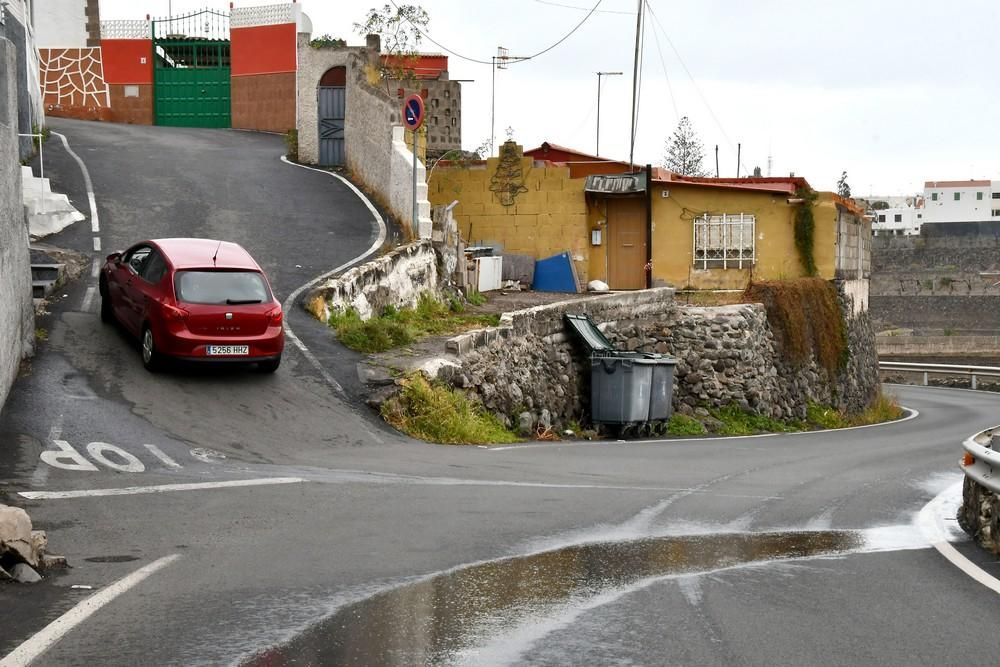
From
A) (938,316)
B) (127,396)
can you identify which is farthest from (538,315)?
(938,316)

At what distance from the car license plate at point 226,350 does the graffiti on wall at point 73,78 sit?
29.7m

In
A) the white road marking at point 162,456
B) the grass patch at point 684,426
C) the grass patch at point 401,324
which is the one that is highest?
the grass patch at point 401,324

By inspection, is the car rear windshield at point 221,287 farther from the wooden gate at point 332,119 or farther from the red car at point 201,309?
the wooden gate at point 332,119

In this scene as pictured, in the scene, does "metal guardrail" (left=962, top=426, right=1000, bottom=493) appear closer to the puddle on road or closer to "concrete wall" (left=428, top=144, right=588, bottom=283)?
the puddle on road

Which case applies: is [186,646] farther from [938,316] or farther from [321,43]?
[938,316]

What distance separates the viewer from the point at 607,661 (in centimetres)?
593

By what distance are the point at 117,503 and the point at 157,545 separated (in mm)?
1788

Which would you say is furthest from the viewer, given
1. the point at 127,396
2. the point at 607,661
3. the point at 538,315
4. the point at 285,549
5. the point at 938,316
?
the point at 938,316

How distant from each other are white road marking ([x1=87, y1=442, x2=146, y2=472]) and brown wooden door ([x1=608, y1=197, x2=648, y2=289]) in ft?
75.7

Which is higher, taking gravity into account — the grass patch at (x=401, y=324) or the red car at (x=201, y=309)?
the red car at (x=201, y=309)

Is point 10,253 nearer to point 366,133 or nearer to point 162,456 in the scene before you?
point 162,456

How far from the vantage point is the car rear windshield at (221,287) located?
54.2ft

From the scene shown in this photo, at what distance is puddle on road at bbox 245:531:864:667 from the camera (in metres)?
6.07

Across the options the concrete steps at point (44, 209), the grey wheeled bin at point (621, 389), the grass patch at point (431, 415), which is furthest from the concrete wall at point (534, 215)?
the grass patch at point (431, 415)
